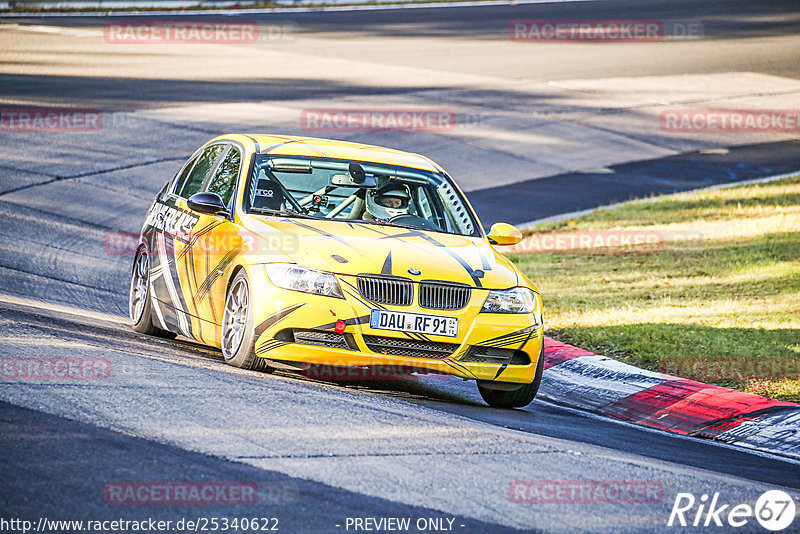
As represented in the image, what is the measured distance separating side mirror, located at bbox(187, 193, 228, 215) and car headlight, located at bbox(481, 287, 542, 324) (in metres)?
2.10

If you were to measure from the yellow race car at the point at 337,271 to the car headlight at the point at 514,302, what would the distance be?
10 millimetres

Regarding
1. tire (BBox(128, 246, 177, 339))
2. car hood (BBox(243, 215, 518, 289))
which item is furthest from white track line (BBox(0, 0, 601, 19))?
car hood (BBox(243, 215, 518, 289))

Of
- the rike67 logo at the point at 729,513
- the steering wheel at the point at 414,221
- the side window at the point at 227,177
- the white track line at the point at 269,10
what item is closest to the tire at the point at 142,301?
the side window at the point at 227,177

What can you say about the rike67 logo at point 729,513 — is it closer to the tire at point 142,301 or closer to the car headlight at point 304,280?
the car headlight at point 304,280

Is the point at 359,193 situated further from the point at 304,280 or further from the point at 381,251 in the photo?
the point at 304,280

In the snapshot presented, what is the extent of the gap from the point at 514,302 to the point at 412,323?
846 mm

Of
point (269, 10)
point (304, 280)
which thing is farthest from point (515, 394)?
point (269, 10)

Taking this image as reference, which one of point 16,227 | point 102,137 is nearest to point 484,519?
point 16,227

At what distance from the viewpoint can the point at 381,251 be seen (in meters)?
8.28

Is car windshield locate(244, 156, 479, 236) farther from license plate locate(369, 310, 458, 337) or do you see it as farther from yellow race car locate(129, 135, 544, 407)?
license plate locate(369, 310, 458, 337)

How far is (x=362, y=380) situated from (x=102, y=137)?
1264 cm

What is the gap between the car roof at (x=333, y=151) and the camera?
31.4 ft

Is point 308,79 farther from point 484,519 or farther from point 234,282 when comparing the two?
point 484,519

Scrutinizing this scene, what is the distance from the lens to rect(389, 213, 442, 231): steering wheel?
9312 mm
